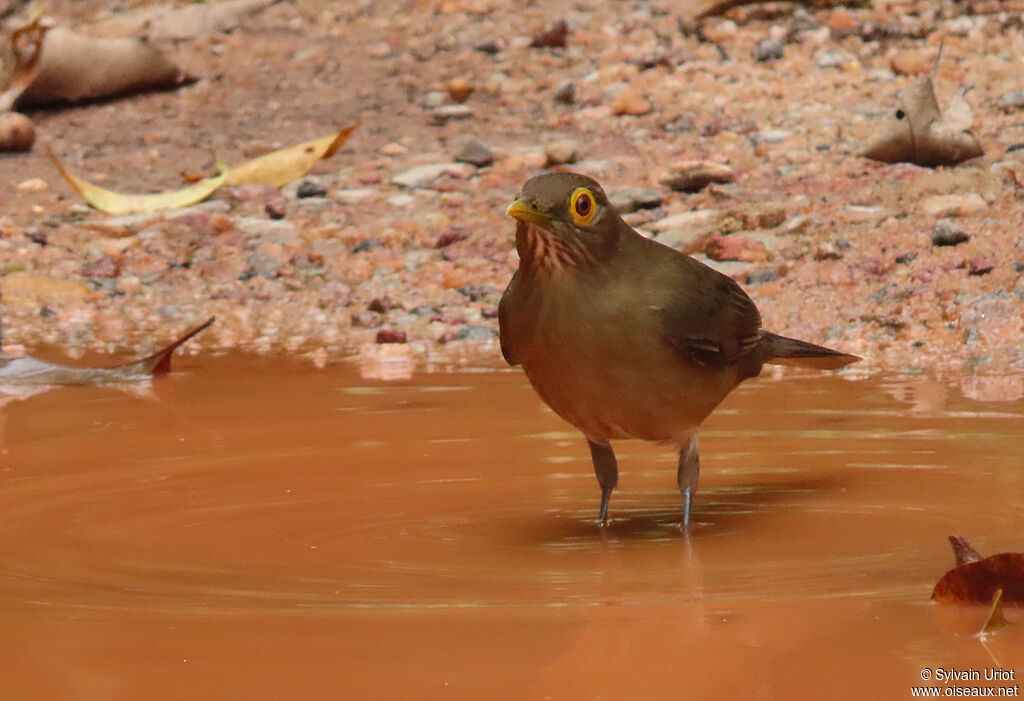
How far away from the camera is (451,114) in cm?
1212

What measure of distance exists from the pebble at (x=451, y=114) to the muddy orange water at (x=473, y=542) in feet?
16.1

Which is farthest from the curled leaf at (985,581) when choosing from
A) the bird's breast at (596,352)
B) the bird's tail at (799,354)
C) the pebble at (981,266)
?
the pebble at (981,266)

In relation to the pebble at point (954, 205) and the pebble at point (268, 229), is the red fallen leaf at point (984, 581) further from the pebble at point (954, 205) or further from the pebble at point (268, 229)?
the pebble at point (268, 229)

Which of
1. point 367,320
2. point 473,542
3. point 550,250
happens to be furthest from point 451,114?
point 473,542

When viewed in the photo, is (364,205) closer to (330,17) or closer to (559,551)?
(330,17)

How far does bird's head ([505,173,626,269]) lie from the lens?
178 inches

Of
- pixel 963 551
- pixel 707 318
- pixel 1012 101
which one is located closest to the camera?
pixel 963 551

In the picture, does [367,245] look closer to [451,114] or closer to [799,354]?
[451,114]

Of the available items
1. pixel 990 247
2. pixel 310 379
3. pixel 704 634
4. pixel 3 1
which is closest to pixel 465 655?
pixel 704 634

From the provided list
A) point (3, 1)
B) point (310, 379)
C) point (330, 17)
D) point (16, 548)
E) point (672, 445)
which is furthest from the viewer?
point (3, 1)

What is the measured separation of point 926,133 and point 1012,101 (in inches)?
47.1

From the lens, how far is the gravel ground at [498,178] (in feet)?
27.7

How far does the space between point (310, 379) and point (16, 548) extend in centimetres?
312

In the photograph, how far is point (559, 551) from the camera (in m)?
4.46
